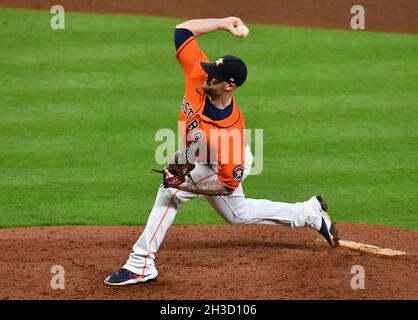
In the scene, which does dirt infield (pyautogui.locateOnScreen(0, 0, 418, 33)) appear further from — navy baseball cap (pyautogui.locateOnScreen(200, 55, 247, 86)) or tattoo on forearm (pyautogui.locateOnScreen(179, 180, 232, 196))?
tattoo on forearm (pyautogui.locateOnScreen(179, 180, 232, 196))

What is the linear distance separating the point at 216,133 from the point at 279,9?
7344mm

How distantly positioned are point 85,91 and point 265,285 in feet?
17.7

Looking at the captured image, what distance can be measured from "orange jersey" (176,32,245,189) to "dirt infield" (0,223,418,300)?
72 cm

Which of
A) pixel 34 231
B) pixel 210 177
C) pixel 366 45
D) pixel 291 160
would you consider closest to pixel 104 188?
pixel 34 231

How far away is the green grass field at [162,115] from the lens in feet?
28.0

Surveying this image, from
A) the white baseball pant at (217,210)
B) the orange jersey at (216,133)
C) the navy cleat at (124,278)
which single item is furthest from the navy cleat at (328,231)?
the navy cleat at (124,278)

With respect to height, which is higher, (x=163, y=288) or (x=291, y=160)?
(x=291, y=160)

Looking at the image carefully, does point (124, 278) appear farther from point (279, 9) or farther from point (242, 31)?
point (279, 9)

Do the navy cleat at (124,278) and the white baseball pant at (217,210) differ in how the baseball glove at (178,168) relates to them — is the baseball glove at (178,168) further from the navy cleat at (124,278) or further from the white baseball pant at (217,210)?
the navy cleat at (124,278)

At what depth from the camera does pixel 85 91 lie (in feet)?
35.6

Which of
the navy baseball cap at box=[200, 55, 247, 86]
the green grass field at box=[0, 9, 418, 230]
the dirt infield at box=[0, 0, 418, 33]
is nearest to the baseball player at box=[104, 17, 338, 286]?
the navy baseball cap at box=[200, 55, 247, 86]

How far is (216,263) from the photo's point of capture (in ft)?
21.6
